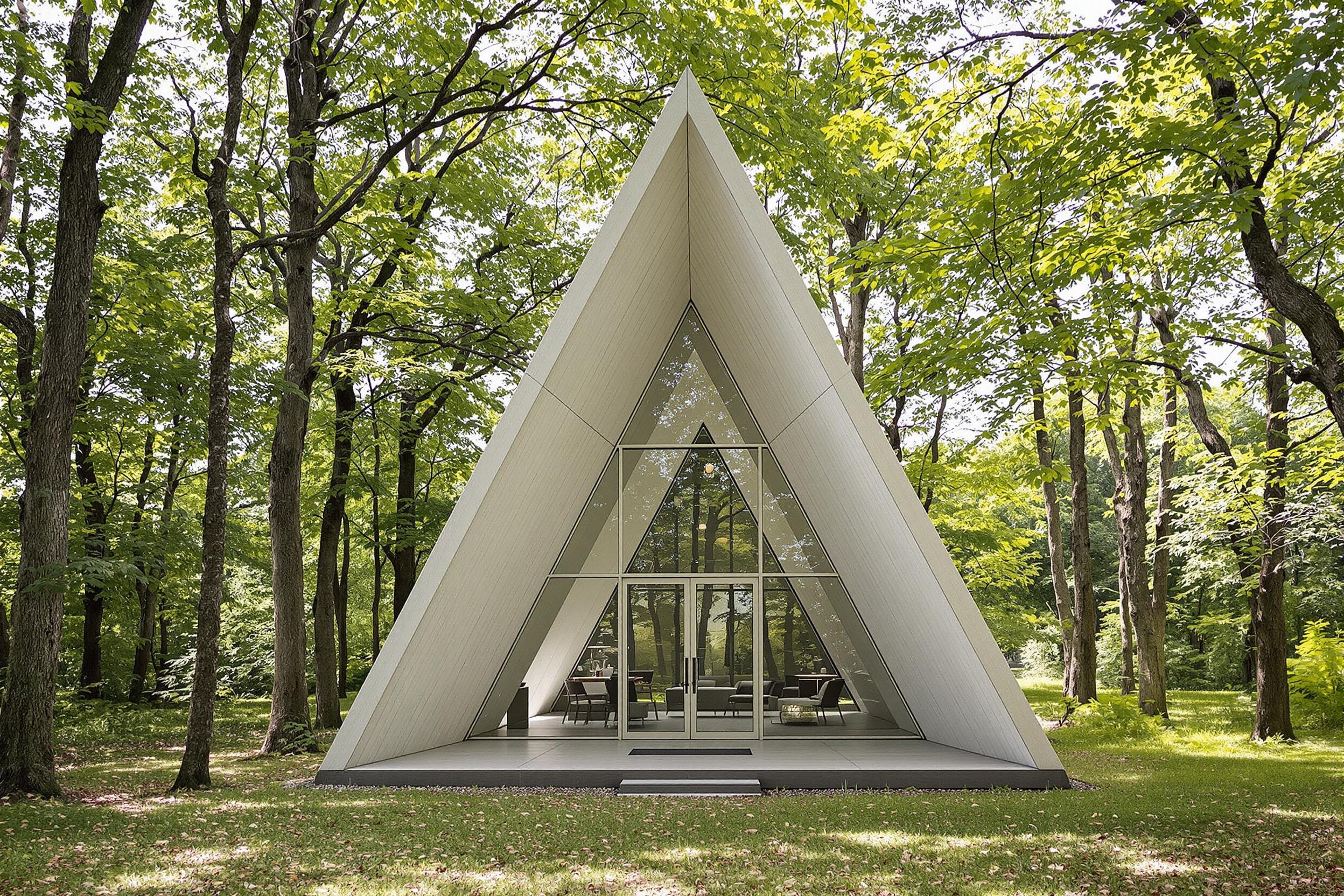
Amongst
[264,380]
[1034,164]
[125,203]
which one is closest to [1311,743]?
[1034,164]

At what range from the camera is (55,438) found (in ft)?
28.0

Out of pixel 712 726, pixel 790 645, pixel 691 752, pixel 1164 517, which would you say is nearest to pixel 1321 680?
pixel 1164 517

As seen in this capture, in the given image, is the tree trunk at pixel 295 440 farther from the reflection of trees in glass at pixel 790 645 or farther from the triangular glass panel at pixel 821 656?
the triangular glass panel at pixel 821 656

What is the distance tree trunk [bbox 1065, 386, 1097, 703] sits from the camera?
16328 millimetres

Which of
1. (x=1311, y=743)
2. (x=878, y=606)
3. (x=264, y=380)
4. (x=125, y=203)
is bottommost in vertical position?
(x=1311, y=743)

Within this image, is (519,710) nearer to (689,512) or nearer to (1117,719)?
(689,512)

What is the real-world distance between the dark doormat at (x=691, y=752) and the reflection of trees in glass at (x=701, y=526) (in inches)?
93.6

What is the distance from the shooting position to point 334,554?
16828 mm

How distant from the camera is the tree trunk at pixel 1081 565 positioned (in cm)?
1633

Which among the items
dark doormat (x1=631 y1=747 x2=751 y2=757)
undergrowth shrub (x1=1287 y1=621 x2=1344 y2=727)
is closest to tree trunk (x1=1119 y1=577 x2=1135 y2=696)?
undergrowth shrub (x1=1287 y1=621 x2=1344 y2=727)

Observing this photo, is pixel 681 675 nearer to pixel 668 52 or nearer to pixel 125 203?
pixel 668 52

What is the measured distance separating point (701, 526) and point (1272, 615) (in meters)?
8.69

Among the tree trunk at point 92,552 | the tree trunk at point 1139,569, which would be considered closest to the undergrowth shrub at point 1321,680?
the tree trunk at point 1139,569

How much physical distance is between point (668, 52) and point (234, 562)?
16.6 m
